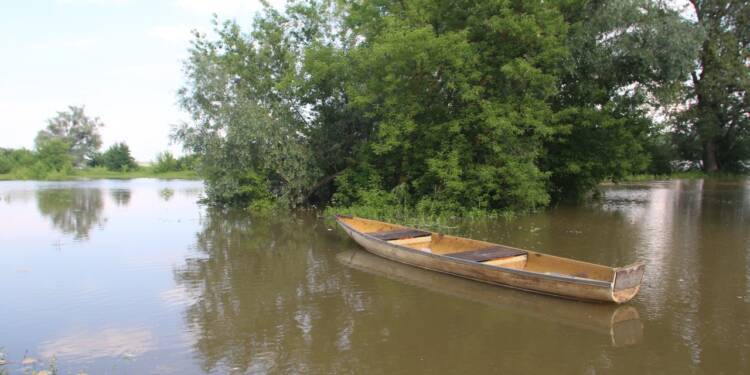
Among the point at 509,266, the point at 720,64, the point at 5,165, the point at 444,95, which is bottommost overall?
the point at 509,266

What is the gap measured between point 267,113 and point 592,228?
493 inches

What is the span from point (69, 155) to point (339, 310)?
181 feet

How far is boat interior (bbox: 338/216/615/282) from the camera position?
823cm

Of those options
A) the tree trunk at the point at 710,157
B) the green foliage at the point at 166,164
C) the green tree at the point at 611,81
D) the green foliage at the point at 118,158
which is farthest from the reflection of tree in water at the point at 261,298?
the green foliage at the point at 118,158

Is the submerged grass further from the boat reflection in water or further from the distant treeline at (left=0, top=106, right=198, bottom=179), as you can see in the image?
the distant treeline at (left=0, top=106, right=198, bottom=179)

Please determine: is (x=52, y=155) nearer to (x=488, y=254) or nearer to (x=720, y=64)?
(x=488, y=254)

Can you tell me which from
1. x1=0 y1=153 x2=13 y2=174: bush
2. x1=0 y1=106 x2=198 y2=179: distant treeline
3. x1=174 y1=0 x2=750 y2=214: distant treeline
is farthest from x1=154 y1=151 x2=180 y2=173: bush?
x1=174 y1=0 x2=750 y2=214: distant treeline

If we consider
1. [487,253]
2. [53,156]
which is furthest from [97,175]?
[487,253]

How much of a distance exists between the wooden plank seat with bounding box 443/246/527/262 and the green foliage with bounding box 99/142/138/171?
5364 centimetres

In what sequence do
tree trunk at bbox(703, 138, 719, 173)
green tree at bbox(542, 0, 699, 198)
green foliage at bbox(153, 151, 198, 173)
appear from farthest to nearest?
green foliage at bbox(153, 151, 198, 173) → tree trunk at bbox(703, 138, 719, 173) → green tree at bbox(542, 0, 699, 198)

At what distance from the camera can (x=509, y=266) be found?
9.13 m

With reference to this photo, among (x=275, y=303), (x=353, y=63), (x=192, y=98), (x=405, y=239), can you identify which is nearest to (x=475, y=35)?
(x=353, y=63)

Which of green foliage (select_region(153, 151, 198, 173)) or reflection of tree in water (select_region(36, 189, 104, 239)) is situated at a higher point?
green foliage (select_region(153, 151, 198, 173))

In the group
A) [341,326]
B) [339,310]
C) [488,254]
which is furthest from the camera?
[488,254]
